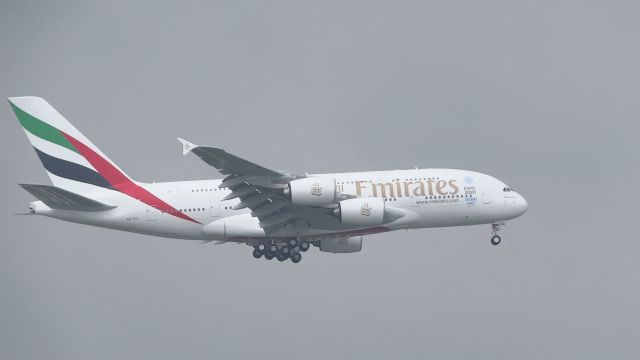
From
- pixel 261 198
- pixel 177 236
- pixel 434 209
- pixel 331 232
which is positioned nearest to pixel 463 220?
pixel 434 209

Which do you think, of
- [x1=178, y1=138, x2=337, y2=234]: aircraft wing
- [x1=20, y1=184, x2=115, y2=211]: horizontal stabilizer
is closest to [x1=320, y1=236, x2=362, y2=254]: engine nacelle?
Result: [x1=178, y1=138, x2=337, y2=234]: aircraft wing

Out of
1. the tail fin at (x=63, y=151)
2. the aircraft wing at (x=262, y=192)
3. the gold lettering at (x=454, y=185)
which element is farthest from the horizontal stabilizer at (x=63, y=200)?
the gold lettering at (x=454, y=185)

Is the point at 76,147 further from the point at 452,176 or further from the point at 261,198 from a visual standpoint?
the point at 452,176

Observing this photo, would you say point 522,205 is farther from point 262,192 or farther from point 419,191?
point 262,192

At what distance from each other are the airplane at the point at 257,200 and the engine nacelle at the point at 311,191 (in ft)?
0.17

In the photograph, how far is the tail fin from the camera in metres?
66.4

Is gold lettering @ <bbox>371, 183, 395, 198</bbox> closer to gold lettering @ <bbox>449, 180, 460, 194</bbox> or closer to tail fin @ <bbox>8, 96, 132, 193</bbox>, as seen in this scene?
gold lettering @ <bbox>449, 180, 460, 194</bbox>

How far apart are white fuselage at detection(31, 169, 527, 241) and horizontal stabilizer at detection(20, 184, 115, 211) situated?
0.38m

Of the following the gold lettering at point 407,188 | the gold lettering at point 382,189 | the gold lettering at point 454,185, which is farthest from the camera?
the gold lettering at point 454,185

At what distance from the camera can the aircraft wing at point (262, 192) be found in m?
61.1

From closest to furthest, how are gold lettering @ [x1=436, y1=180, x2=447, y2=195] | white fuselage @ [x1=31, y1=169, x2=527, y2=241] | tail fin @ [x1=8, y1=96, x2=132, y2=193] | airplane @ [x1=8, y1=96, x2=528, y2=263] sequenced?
airplane @ [x1=8, y1=96, x2=528, y2=263], white fuselage @ [x1=31, y1=169, x2=527, y2=241], gold lettering @ [x1=436, y1=180, x2=447, y2=195], tail fin @ [x1=8, y1=96, x2=132, y2=193]

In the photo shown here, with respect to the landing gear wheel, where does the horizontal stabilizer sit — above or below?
above

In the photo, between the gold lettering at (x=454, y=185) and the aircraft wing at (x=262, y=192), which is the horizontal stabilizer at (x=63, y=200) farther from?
the gold lettering at (x=454, y=185)

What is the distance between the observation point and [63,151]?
67.4 metres
